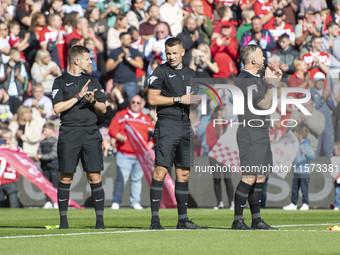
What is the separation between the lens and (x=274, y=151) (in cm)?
1302

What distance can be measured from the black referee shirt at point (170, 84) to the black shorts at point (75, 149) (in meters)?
1.02

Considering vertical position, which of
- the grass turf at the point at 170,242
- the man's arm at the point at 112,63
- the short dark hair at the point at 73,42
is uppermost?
the short dark hair at the point at 73,42

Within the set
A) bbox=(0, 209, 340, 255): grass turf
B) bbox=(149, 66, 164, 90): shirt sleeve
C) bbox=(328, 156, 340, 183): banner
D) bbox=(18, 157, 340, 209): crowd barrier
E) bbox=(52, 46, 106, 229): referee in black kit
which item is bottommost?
bbox=(18, 157, 340, 209): crowd barrier

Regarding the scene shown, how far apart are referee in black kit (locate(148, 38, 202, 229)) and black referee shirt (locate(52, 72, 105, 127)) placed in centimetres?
83

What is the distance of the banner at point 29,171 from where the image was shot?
13945 mm

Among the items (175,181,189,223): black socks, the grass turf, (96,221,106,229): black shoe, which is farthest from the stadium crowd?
the grass turf

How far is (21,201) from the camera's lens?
584 inches

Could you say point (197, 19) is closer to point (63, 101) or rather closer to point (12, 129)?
point (12, 129)

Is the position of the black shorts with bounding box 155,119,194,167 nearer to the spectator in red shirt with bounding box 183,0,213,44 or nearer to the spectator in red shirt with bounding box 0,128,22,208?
A: the spectator in red shirt with bounding box 0,128,22,208

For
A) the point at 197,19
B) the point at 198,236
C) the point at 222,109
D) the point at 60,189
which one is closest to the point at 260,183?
the point at 198,236

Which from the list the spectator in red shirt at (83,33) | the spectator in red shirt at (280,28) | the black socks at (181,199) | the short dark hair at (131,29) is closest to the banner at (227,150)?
the short dark hair at (131,29)

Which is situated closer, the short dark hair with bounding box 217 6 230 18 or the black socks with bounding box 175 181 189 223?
the black socks with bounding box 175 181 189 223

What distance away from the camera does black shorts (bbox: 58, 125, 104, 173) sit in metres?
8.16

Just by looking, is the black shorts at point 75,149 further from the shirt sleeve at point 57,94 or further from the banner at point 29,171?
the banner at point 29,171
